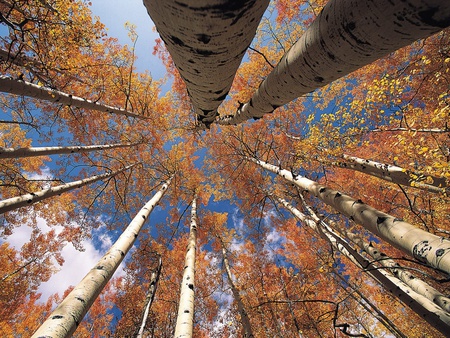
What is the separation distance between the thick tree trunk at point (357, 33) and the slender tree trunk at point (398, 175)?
256 centimetres

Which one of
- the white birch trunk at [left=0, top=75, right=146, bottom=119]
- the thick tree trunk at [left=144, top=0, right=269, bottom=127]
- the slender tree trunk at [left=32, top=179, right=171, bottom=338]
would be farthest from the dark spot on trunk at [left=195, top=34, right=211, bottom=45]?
the white birch trunk at [left=0, top=75, right=146, bottom=119]

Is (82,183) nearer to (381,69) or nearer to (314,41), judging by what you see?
(314,41)

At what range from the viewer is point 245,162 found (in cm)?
998

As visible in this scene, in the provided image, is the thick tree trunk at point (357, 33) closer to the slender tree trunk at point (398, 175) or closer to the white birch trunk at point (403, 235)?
the white birch trunk at point (403, 235)

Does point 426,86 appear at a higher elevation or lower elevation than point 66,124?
lower

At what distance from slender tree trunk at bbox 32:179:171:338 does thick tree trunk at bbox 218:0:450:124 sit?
113 inches

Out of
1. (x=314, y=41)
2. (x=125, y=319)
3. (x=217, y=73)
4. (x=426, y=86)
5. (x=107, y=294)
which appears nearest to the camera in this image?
(x=314, y=41)

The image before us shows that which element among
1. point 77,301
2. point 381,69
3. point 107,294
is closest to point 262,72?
point 381,69

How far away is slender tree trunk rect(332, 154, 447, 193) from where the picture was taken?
3217 mm

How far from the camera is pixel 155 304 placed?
11.8 metres

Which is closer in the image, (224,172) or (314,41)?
(314,41)

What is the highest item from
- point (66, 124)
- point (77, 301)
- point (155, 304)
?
Result: point (66, 124)

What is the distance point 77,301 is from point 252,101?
304 cm

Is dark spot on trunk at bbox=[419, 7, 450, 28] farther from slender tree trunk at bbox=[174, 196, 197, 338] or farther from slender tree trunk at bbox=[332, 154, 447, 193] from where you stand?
slender tree trunk at bbox=[174, 196, 197, 338]
